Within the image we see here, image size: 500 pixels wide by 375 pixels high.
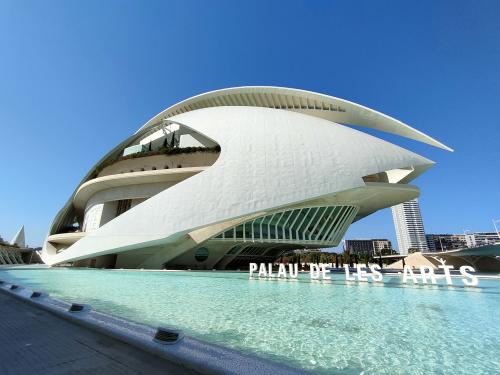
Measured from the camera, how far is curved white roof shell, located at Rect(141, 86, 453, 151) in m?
24.5

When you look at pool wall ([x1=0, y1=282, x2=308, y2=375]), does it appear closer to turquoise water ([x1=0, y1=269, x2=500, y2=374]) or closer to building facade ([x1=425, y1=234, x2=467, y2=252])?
turquoise water ([x1=0, y1=269, x2=500, y2=374])

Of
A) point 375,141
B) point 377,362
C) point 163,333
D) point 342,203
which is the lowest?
point 377,362

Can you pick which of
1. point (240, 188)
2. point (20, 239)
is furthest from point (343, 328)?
point (20, 239)

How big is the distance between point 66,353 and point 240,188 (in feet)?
46.5

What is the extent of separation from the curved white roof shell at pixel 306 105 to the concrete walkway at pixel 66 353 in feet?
82.1

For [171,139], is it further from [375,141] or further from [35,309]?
[35,309]

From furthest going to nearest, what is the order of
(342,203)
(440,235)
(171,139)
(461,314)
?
(440,235) < (171,139) < (342,203) < (461,314)

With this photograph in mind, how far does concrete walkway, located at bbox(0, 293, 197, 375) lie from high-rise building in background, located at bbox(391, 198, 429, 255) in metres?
144

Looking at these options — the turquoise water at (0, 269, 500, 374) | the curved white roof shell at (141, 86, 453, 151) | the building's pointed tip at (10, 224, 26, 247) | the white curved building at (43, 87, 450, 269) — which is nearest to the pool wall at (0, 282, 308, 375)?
the turquoise water at (0, 269, 500, 374)

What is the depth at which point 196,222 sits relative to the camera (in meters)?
15.4

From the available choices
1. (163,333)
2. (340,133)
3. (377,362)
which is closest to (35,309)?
(163,333)

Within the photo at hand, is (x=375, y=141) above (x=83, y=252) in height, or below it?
above

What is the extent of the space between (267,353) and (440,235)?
153583 mm

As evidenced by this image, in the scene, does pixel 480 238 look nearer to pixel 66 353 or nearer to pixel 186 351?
pixel 186 351
